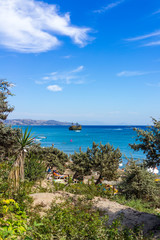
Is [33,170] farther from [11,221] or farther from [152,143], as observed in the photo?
[152,143]

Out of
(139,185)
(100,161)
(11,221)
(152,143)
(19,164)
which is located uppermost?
(152,143)

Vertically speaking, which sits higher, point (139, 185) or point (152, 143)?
point (152, 143)

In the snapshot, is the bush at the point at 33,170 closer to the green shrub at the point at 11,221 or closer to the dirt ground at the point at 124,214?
the dirt ground at the point at 124,214

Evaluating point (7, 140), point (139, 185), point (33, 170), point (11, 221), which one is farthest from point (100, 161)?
point (11, 221)

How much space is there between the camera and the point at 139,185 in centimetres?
1304

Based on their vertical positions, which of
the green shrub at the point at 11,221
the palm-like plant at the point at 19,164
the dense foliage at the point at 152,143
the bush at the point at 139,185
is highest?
the dense foliage at the point at 152,143

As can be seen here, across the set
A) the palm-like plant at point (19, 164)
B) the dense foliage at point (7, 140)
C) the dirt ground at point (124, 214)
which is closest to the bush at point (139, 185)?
the dirt ground at point (124, 214)

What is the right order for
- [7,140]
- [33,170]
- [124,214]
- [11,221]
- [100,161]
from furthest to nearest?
[100,161] < [7,140] < [33,170] < [124,214] < [11,221]

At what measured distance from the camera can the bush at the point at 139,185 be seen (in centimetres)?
1276

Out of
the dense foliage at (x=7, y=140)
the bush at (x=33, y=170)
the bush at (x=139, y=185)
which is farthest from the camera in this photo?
the dense foliage at (x=7, y=140)

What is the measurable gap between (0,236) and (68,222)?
212cm

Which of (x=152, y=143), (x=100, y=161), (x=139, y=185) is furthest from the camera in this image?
(x=100, y=161)

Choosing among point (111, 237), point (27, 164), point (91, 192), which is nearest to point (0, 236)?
point (111, 237)

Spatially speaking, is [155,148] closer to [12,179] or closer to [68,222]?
[68,222]
